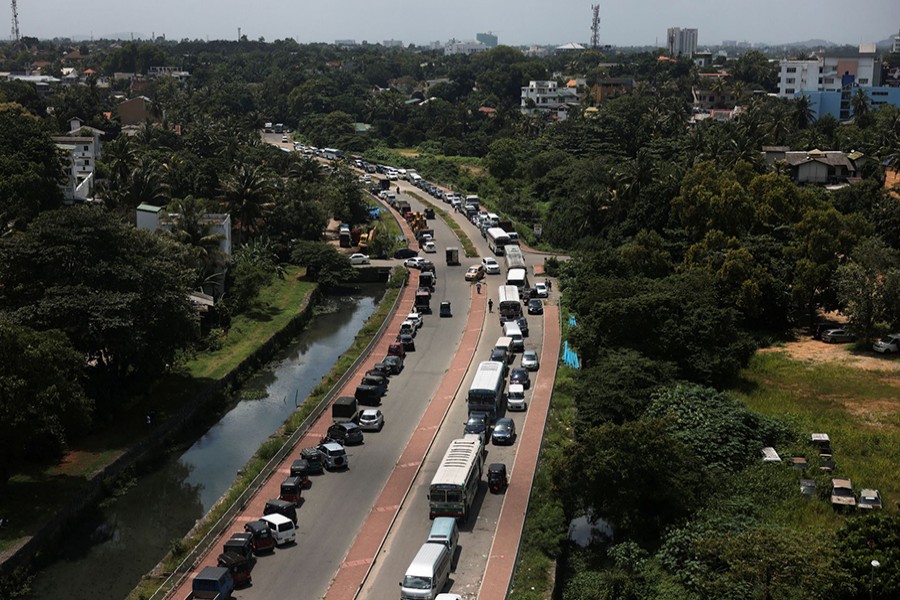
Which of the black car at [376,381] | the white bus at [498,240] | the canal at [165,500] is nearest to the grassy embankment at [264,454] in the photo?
the canal at [165,500]

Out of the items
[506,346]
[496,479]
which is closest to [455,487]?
[496,479]

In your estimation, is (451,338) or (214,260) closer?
(451,338)

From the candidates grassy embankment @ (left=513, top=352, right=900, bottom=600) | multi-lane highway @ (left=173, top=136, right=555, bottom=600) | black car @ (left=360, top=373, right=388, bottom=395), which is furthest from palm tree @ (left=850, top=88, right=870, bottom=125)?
black car @ (left=360, top=373, right=388, bottom=395)

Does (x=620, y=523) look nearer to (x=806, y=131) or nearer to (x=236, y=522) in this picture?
(x=236, y=522)

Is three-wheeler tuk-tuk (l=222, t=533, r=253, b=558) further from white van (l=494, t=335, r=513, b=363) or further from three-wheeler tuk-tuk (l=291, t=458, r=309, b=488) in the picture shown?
white van (l=494, t=335, r=513, b=363)

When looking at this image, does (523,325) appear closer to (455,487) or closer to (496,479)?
(496,479)

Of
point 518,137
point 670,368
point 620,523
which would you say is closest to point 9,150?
point 670,368

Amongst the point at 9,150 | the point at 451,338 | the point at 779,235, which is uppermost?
the point at 9,150

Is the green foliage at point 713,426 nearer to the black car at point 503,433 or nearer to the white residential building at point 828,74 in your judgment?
the black car at point 503,433
